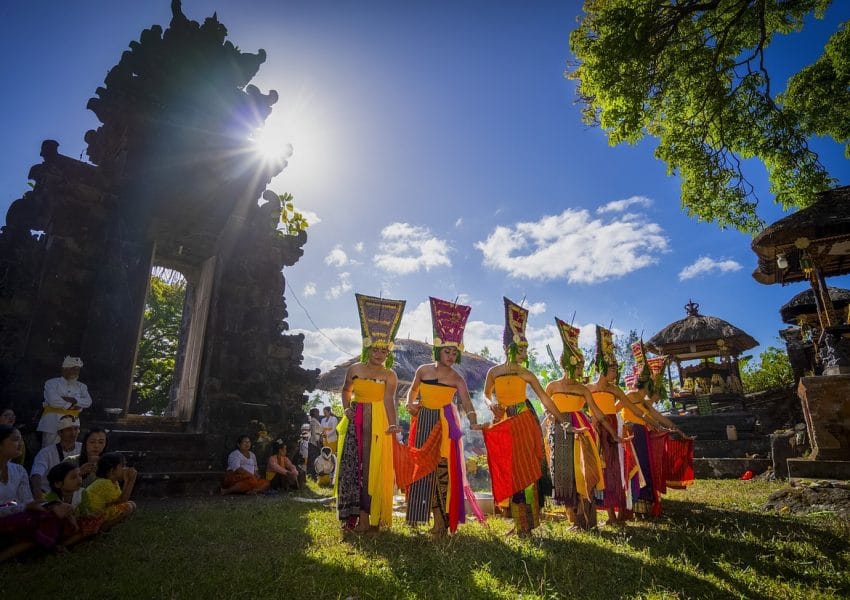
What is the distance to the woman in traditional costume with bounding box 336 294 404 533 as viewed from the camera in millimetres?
4969

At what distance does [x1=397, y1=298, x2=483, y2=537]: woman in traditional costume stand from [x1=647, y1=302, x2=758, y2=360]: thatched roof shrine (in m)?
20.7

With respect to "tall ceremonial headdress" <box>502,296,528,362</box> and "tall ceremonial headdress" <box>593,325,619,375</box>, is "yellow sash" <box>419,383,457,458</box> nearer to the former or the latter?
"tall ceremonial headdress" <box>502,296,528,362</box>

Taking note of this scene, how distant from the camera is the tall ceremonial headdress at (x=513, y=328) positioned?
5.78m

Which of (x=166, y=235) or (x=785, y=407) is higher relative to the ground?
(x=166, y=235)

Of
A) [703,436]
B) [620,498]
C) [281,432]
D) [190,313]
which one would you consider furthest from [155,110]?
[703,436]

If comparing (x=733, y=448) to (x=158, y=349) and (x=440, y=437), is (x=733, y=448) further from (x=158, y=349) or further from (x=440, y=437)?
(x=158, y=349)

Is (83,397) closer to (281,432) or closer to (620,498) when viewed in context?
(281,432)

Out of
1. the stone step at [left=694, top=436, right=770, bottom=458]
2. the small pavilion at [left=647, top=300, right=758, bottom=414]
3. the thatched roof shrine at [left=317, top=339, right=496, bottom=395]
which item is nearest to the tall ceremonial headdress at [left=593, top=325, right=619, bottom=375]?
the stone step at [left=694, top=436, right=770, bottom=458]

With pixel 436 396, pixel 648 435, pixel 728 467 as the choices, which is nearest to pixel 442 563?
pixel 436 396

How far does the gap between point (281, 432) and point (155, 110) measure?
7.66 meters

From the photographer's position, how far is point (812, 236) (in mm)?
11773

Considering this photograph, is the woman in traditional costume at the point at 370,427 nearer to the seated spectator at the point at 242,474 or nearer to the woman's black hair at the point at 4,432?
the woman's black hair at the point at 4,432

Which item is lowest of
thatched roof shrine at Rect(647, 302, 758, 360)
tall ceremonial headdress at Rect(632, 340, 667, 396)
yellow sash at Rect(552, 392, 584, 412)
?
yellow sash at Rect(552, 392, 584, 412)

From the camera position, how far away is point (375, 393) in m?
5.39
